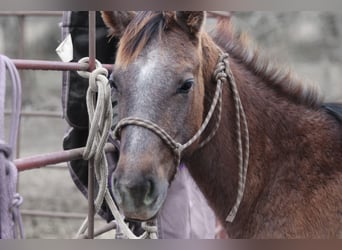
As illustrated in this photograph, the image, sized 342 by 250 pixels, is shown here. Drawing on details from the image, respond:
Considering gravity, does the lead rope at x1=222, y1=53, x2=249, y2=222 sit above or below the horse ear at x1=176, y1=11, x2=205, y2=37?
below

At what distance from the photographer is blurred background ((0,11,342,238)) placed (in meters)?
2.62

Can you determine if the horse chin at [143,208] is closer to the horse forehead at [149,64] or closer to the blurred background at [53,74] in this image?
the horse forehead at [149,64]

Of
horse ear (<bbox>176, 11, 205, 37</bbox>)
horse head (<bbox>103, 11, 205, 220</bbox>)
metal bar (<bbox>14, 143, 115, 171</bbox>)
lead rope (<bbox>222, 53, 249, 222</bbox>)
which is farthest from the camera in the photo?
lead rope (<bbox>222, 53, 249, 222</bbox>)

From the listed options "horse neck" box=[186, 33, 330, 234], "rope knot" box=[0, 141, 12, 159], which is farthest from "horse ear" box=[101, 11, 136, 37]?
"rope knot" box=[0, 141, 12, 159]

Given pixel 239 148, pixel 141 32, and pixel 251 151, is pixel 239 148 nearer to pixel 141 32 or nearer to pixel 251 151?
pixel 251 151

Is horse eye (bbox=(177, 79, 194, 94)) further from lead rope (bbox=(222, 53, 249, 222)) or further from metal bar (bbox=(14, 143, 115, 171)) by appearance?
metal bar (bbox=(14, 143, 115, 171))

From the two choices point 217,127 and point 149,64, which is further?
point 217,127

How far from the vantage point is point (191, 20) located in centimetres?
125

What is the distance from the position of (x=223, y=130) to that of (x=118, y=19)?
416 mm

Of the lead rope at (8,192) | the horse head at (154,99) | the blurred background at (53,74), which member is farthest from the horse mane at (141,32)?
the blurred background at (53,74)

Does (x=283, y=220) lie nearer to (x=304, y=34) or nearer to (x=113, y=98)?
(x=113, y=98)

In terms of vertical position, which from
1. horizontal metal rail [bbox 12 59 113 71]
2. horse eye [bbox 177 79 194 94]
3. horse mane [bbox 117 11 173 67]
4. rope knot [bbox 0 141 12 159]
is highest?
horse mane [bbox 117 11 173 67]

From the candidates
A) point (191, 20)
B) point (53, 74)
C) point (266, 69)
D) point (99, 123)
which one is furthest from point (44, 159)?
point (53, 74)

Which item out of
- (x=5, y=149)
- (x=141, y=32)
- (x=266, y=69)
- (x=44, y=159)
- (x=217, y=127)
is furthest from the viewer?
(x=266, y=69)
